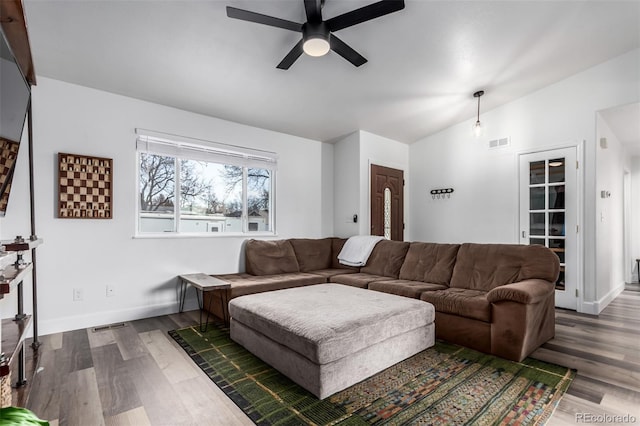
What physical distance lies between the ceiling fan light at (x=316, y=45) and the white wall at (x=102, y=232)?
2.13m

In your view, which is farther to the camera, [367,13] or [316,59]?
[316,59]

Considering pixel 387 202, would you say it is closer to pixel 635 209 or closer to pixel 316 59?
pixel 316 59

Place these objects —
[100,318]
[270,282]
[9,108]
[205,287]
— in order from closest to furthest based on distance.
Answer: [9,108] → [205,287] → [100,318] → [270,282]

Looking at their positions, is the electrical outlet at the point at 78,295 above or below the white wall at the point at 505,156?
below

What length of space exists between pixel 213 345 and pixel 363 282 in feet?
5.62

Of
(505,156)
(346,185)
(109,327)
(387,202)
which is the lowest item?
(109,327)

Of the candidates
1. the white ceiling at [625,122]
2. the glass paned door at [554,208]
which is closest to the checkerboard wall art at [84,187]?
the glass paned door at [554,208]

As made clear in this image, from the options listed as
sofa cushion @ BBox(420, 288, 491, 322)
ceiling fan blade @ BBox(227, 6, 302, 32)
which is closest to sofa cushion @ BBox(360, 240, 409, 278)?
sofa cushion @ BBox(420, 288, 491, 322)

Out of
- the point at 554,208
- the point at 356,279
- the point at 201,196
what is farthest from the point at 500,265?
the point at 201,196

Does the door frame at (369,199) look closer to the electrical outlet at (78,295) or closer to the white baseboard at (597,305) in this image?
the white baseboard at (597,305)

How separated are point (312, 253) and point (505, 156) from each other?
121 inches

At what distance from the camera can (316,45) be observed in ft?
7.57

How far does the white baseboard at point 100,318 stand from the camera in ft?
9.80

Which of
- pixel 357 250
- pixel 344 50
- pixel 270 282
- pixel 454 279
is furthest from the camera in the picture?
pixel 357 250
